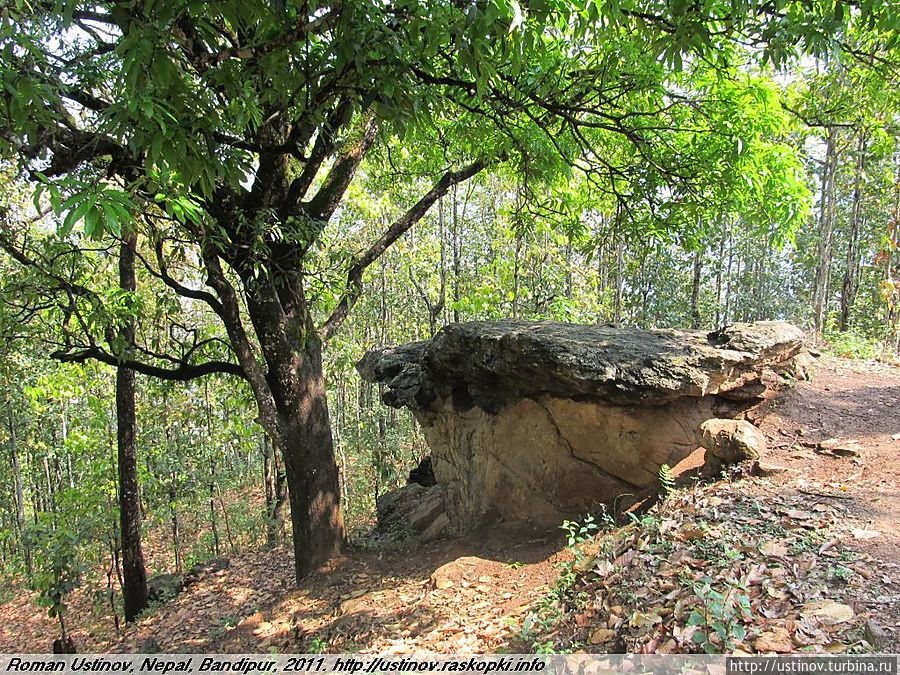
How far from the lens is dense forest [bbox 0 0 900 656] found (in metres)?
2.38

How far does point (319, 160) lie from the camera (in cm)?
517

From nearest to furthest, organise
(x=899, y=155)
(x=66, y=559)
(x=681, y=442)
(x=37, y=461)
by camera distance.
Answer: (x=681, y=442)
(x=66, y=559)
(x=899, y=155)
(x=37, y=461)

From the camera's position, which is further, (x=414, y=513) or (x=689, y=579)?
(x=414, y=513)

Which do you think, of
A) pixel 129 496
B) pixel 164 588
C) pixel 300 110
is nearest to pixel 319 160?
pixel 300 110

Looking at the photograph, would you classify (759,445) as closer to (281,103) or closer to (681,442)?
(681,442)

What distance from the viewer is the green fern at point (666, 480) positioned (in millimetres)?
4656

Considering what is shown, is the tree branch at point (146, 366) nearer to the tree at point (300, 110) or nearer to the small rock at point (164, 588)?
the tree at point (300, 110)

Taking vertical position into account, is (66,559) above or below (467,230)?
below

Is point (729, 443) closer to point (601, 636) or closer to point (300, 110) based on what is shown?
point (601, 636)

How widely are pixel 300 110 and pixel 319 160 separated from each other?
1.89 m

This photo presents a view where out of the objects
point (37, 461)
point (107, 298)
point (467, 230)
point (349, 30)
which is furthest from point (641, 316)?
point (37, 461)

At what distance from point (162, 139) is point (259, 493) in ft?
68.7

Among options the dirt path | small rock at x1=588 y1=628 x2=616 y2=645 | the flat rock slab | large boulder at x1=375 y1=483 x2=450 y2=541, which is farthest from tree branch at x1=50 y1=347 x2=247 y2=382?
the dirt path

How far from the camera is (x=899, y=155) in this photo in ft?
53.7
